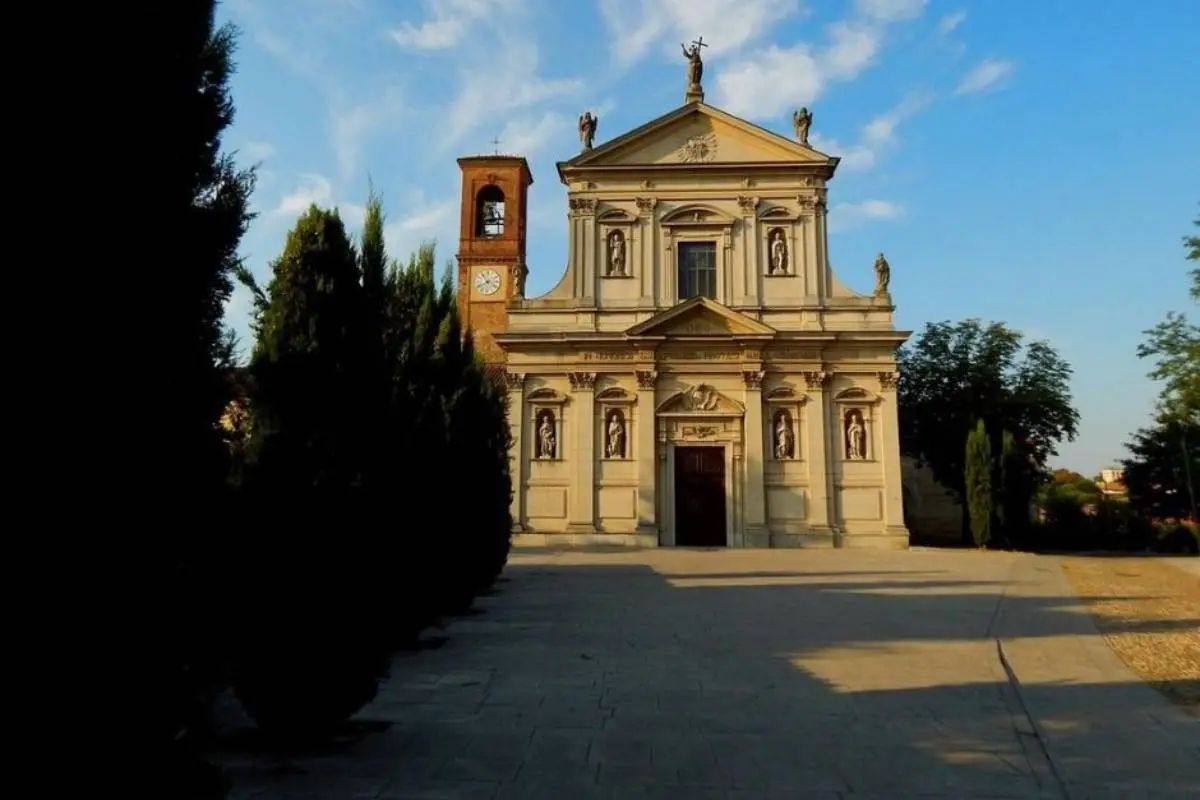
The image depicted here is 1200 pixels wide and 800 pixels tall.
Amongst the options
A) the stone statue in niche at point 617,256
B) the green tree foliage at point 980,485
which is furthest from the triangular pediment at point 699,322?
the green tree foliage at point 980,485

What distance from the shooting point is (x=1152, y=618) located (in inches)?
460

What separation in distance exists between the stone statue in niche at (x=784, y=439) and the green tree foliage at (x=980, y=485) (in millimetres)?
6146

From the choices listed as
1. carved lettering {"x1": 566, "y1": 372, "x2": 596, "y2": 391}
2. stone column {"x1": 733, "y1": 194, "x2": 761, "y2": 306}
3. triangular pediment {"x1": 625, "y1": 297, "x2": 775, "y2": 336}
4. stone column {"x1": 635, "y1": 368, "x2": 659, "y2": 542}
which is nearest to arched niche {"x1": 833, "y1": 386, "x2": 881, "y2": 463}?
triangular pediment {"x1": 625, "y1": 297, "x2": 775, "y2": 336}

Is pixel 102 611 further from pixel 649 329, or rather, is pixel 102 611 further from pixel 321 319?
pixel 649 329

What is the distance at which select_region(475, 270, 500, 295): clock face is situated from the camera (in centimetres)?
4003

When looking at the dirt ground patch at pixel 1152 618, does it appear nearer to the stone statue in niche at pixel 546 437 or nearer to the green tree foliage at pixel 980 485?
the green tree foliage at pixel 980 485

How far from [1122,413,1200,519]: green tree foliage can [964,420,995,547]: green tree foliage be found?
11825 mm

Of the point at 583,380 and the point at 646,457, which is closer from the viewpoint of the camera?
the point at 646,457

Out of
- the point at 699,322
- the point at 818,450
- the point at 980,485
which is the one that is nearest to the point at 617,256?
the point at 699,322

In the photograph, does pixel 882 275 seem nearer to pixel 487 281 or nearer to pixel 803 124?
pixel 803 124

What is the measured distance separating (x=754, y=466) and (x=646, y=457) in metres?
3.50

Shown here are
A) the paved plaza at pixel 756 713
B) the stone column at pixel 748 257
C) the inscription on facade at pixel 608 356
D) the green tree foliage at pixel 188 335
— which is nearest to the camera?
the green tree foliage at pixel 188 335

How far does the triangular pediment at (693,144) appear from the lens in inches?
1094

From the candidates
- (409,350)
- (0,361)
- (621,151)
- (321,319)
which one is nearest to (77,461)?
(0,361)
